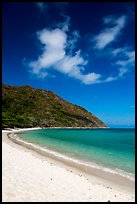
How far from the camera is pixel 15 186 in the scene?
9320 mm

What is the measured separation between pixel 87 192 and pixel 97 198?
2.80 ft

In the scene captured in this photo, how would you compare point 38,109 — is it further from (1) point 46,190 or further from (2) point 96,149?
(1) point 46,190

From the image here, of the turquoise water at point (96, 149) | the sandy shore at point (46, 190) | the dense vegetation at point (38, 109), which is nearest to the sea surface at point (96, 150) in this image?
the turquoise water at point (96, 149)

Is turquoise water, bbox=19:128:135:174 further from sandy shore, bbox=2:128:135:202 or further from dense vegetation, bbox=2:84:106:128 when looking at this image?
dense vegetation, bbox=2:84:106:128

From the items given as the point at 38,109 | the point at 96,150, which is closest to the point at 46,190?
the point at 96,150

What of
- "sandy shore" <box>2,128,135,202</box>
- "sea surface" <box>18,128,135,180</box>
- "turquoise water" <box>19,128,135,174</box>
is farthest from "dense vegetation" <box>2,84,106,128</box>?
"sandy shore" <box>2,128,135,202</box>

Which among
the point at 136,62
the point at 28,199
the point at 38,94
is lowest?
the point at 28,199

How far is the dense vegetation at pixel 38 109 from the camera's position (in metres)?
118

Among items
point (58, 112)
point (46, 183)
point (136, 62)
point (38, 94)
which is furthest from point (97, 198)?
point (38, 94)

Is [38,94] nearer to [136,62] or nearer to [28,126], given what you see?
[28,126]

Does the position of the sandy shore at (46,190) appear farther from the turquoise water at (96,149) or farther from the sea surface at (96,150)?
the turquoise water at (96,149)

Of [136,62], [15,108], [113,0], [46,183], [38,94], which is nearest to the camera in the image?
[136,62]

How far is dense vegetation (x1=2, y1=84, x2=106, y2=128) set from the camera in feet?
388

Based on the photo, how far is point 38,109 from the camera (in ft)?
442
